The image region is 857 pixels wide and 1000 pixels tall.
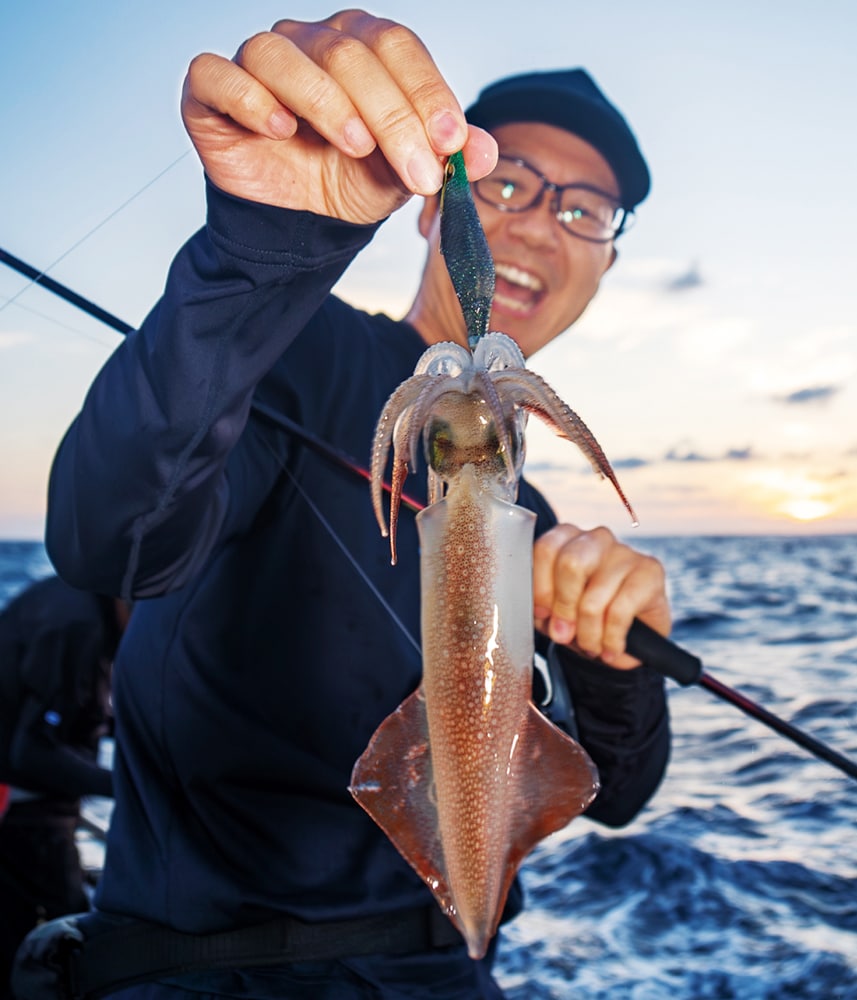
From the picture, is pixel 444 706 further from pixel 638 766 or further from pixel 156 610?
pixel 638 766

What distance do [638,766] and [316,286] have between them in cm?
240

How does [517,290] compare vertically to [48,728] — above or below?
above

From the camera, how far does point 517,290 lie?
399 centimetres

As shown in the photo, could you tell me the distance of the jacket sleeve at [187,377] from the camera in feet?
5.61

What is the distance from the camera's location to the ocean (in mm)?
5043

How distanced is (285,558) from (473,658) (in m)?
1.37

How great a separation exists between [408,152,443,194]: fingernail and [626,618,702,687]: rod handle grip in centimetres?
162

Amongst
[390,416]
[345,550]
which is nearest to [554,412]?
[390,416]

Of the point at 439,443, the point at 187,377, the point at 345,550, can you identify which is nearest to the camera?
the point at 439,443

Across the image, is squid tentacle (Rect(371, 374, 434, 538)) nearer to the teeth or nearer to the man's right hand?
the man's right hand

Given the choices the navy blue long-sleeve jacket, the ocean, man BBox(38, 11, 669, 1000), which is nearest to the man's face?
man BBox(38, 11, 669, 1000)

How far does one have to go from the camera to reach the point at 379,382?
2.97 m

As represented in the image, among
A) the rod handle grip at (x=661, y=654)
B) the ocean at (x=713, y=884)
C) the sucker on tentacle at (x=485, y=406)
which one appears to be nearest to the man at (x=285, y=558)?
the rod handle grip at (x=661, y=654)

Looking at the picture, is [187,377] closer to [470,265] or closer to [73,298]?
[470,265]
